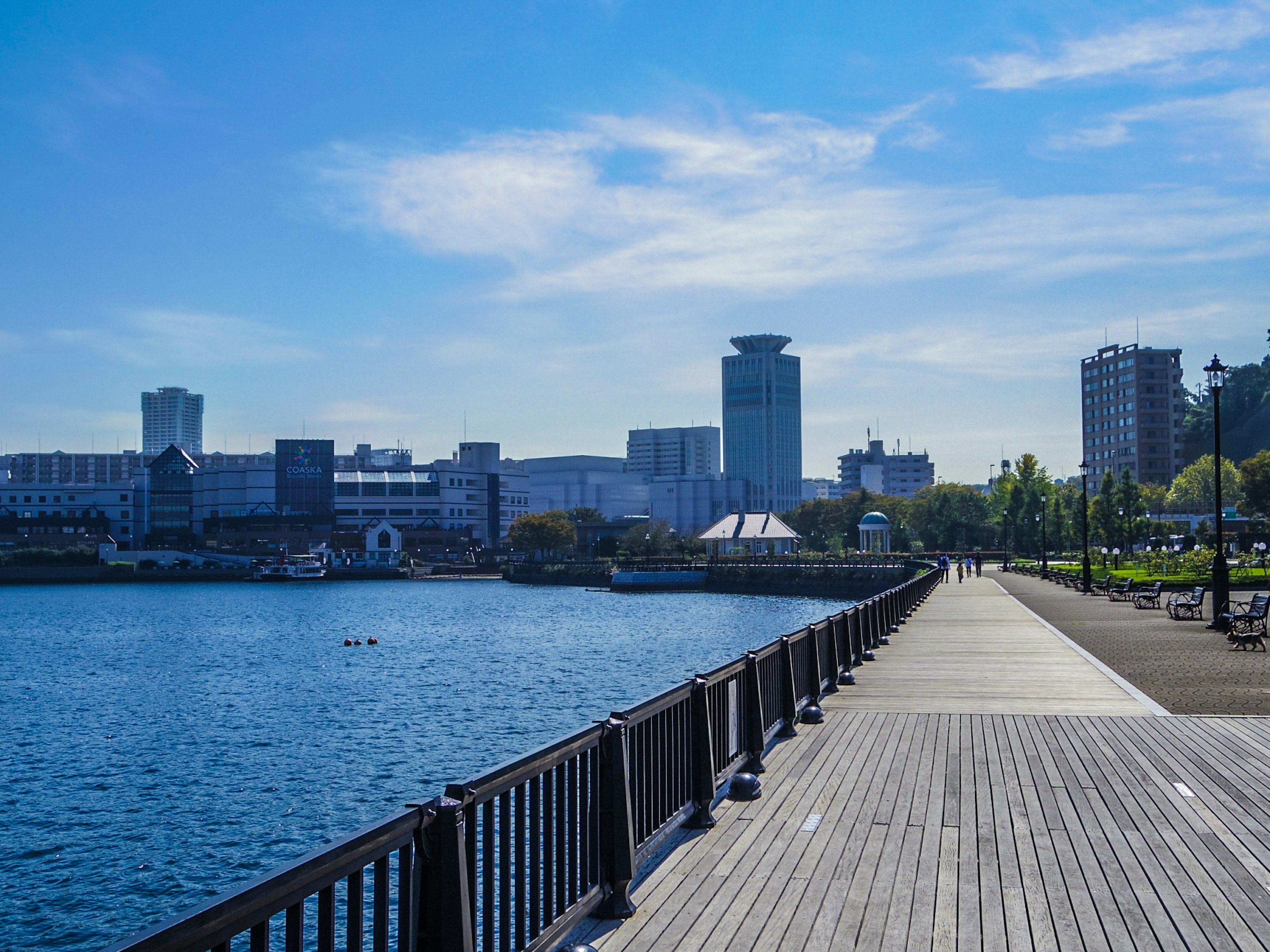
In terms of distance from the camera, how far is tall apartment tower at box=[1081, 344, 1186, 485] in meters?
170

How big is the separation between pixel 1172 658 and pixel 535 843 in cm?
1911

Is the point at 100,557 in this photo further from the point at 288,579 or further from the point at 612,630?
the point at 612,630

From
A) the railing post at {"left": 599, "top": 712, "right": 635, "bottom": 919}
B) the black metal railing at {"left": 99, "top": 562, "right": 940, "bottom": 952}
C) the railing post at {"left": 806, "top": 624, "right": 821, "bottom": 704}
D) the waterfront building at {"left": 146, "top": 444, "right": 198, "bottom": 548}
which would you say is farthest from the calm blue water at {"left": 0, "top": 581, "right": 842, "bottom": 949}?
the waterfront building at {"left": 146, "top": 444, "right": 198, "bottom": 548}

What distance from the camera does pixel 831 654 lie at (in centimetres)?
1662

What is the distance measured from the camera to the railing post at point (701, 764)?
8.52 m

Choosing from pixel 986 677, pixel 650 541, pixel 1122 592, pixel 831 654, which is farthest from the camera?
pixel 650 541

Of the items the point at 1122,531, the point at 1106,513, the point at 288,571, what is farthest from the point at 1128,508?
the point at 288,571

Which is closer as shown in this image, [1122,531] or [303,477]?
[1122,531]

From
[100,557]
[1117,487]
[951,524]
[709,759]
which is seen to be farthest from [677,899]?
[100,557]

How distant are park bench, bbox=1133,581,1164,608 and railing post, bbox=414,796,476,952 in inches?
1461

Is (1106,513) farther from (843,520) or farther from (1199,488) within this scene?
(843,520)

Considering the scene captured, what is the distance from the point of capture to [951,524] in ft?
438

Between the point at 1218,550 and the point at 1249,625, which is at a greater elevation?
the point at 1218,550

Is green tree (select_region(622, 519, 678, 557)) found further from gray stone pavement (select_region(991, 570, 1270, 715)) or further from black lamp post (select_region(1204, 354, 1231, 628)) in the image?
black lamp post (select_region(1204, 354, 1231, 628))
